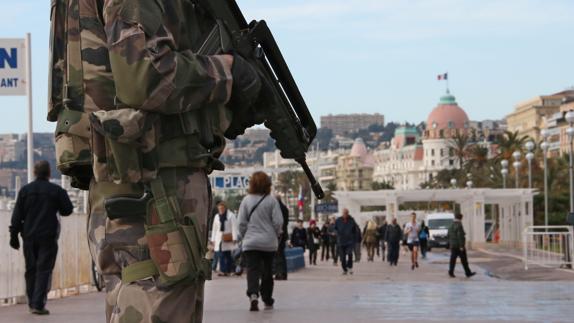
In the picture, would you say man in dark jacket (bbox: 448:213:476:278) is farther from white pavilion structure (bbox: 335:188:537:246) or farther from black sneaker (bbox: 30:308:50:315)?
white pavilion structure (bbox: 335:188:537:246)

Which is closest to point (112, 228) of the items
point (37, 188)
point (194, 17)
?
point (194, 17)

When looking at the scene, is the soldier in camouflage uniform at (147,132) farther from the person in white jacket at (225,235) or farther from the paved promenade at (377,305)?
the person in white jacket at (225,235)

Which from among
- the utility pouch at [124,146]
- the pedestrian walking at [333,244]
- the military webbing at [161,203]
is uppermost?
the utility pouch at [124,146]

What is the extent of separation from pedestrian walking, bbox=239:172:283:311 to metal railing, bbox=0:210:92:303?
272cm

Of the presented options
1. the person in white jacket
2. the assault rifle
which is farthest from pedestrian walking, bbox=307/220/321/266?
the assault rifle

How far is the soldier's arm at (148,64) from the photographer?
419 centimetres

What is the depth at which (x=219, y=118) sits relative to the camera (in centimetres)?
458

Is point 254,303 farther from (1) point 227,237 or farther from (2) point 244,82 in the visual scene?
(1) point 227,237

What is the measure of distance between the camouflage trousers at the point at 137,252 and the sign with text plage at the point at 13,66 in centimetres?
1350

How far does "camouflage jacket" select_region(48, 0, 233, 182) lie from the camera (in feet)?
13.8

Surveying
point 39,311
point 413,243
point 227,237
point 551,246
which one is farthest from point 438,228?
→ point 39,311

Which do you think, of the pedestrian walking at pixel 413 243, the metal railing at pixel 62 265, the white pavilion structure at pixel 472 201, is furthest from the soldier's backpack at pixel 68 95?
the white pavilion structure at pixel 472 201

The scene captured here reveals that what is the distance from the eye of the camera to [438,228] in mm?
76250

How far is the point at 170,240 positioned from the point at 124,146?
1.17ft
